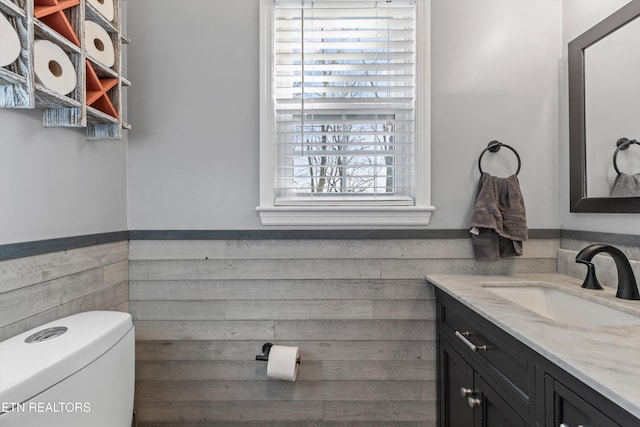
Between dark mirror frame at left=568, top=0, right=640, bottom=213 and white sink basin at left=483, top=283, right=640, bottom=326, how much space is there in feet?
1.23

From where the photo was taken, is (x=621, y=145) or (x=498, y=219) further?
(x=498, y=219)

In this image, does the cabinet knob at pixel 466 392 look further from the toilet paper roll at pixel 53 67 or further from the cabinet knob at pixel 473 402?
the toilet paper roll at pixel 53 67

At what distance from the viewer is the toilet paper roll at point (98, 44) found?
3.61ft

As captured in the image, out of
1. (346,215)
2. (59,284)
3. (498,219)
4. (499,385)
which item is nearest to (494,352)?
(499,385)

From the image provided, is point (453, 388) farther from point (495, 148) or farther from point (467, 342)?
point (495, 148)

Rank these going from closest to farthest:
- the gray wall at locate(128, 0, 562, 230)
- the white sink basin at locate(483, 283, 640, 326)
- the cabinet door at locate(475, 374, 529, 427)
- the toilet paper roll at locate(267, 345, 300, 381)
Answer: the cabinet door at locate(475, 374, 529, 427), the white sink basin at locate(483, 283, 640, 326), the toilet paper roll at locate(267, 345, 300, 381), the gray wall at locate(128, 0, 562, 230)

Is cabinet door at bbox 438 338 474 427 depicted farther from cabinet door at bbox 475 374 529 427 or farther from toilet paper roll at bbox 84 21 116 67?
toilet paper roll at bbox 84 21 116 67

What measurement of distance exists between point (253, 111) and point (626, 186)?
4.87 ft

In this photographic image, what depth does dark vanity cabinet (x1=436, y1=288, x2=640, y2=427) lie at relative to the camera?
27.1 inches

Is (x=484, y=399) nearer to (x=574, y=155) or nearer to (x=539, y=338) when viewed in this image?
(x=539, y=338)

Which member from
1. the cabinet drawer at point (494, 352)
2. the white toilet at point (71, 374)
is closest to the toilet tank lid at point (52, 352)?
the white toilet at point (71, 374)

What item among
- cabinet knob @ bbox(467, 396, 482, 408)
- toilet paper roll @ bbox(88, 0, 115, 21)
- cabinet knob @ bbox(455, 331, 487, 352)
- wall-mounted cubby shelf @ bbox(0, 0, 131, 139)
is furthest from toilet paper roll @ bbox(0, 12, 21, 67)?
cabinet knob @ bbox(467, 396, 482, 408)

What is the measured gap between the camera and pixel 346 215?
4.90 feet

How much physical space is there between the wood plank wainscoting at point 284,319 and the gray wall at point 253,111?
195mm
